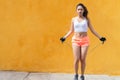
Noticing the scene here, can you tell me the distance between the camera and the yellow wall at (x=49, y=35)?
9.24 meters

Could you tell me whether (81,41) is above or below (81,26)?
below

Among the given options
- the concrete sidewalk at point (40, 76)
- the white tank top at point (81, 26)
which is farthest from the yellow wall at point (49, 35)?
the white tank top at point (81, 26)

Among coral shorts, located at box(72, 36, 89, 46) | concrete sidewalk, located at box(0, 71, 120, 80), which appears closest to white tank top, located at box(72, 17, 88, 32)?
coral shorts, located at box(72, 36, 89, 46)

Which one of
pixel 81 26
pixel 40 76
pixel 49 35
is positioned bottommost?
pixel 40 76

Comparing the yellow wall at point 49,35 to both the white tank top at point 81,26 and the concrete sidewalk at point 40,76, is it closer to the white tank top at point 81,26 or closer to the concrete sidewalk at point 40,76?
the concrete sidewalk at point 40,76

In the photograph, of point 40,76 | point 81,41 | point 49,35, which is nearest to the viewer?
point 81,41

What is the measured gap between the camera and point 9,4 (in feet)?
30.8

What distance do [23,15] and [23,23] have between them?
8.3 inches

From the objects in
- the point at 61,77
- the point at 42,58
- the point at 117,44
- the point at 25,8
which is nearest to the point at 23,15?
the point at 25,8

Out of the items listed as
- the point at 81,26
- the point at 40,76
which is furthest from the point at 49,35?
the point at 81,26

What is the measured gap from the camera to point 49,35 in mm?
9398

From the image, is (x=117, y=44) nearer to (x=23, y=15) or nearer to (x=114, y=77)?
(x=114, y=77)

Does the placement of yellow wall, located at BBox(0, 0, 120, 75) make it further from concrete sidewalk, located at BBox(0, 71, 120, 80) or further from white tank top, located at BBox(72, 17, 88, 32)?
white tank top, located at BBox(72, 17, 88, 32)

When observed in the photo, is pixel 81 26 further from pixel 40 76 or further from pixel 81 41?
pixel 40 76
